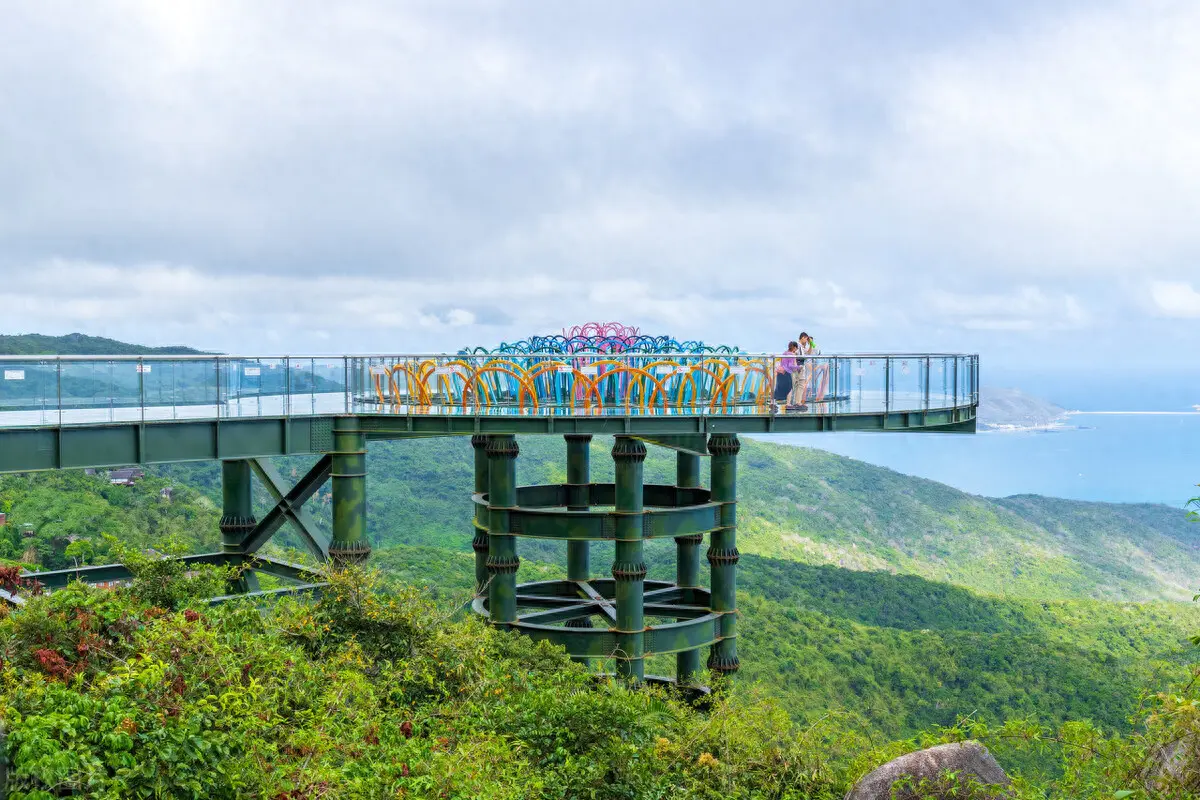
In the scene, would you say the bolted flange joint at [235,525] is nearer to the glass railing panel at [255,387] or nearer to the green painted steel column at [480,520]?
the glass railing panel at [255,387]

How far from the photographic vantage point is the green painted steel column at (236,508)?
1089 inches

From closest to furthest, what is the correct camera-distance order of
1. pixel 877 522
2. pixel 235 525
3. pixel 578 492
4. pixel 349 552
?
1. pixel 349 552
2. pixel 235 525
3. pixel 578 492
4. pixel 877 522

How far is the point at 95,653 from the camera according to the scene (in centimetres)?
1430

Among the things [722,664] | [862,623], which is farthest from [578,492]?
[862,623]

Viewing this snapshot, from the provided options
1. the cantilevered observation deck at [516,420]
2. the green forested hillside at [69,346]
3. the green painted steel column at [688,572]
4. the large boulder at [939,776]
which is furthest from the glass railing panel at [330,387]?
the green forested hillside at [69,346]

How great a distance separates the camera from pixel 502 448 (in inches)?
969

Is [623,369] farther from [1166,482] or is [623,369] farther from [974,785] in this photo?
[1166,482]

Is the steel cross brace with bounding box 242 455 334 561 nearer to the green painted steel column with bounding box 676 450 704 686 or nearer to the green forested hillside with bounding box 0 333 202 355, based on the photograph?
the green painted steel column with bounding box 676 450 704 686

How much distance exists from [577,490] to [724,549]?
16.7 ft

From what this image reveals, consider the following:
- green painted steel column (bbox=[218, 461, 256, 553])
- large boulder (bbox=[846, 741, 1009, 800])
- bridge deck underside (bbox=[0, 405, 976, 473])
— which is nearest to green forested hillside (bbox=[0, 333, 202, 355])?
green painted steel column (bbox=[218, 461, 256, 553])

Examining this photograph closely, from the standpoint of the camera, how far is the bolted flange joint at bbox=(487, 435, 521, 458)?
24.6 m

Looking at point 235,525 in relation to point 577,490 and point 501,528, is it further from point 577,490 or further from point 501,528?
point 577,490

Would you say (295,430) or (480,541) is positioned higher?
(295,430)

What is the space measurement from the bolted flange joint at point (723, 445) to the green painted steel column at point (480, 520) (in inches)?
208
